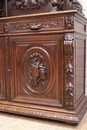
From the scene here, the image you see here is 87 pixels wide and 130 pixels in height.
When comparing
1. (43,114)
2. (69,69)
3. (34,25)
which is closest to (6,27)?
(34,25)

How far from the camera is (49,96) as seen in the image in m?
1.46

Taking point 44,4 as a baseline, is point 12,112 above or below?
below

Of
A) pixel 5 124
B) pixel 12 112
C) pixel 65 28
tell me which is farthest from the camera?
pixel 12 112

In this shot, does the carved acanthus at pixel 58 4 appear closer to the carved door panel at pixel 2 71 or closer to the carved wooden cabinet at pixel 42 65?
the carved wooden cabinet at pixel 42 65

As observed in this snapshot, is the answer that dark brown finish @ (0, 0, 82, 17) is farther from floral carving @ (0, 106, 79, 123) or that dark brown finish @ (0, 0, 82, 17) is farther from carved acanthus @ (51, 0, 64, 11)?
floral carving @ (0, 106, 79, 123)

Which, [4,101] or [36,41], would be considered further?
[4,101]

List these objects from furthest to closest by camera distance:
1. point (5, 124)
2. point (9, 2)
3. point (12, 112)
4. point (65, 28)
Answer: point (9, 2) < point (12, 112) < point (5, 124) < point (65, 28)

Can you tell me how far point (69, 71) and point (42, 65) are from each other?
25 centimetres

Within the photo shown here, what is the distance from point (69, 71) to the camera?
1.34 metres

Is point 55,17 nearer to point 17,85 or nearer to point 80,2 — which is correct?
point 80,2

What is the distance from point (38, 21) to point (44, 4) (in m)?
0.28

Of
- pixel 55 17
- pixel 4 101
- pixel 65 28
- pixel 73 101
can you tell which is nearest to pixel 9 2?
pixel 55 17

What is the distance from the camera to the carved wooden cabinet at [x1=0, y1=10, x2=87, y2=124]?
1.35m

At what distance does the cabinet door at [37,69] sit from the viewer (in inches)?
55.5
